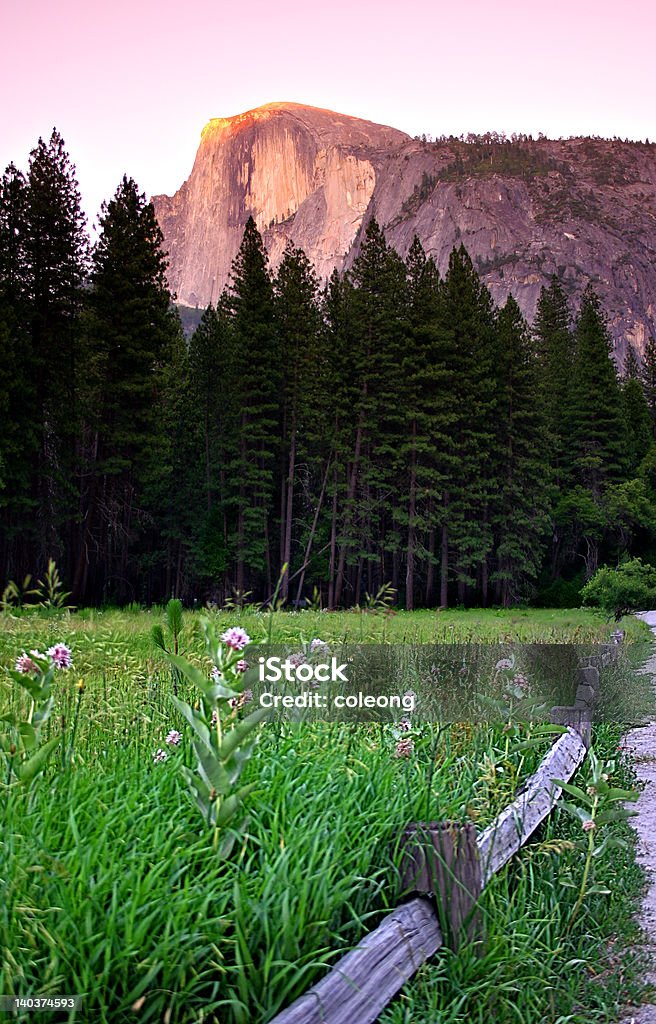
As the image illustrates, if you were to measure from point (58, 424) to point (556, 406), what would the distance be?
26590 mm

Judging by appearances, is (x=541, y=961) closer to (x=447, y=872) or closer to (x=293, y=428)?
(x=447, y=872)

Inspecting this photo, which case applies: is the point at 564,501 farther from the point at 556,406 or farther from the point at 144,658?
the point at 144,658

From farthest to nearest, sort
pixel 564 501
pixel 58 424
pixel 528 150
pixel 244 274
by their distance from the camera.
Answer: pixel 528 150, pixel 564 501, pixel 244 274, pixel 58 424

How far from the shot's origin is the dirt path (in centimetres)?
288

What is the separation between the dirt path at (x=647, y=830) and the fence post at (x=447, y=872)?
0.75 m

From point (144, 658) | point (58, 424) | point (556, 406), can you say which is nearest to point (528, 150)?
point (556, 406)

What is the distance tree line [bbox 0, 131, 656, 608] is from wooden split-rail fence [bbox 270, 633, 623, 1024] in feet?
72.2

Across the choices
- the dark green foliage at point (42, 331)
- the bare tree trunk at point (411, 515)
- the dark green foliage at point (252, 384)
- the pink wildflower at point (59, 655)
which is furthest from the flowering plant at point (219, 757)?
the bare tree trunk at point (411, 515)

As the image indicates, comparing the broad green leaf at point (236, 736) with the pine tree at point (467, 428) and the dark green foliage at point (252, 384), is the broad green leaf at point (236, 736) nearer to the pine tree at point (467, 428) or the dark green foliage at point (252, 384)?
the dark green foliage at point (252, 384)

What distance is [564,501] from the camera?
3875 cm

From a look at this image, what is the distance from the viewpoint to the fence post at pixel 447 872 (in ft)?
8.64

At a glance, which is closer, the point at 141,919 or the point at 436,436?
the point at 141,919

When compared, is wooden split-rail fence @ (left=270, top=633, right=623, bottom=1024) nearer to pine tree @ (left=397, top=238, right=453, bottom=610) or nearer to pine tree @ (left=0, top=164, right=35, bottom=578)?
pine tree @ (left=0, top=164, right=35, bottom=578)

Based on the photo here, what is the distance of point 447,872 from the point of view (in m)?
2.62
